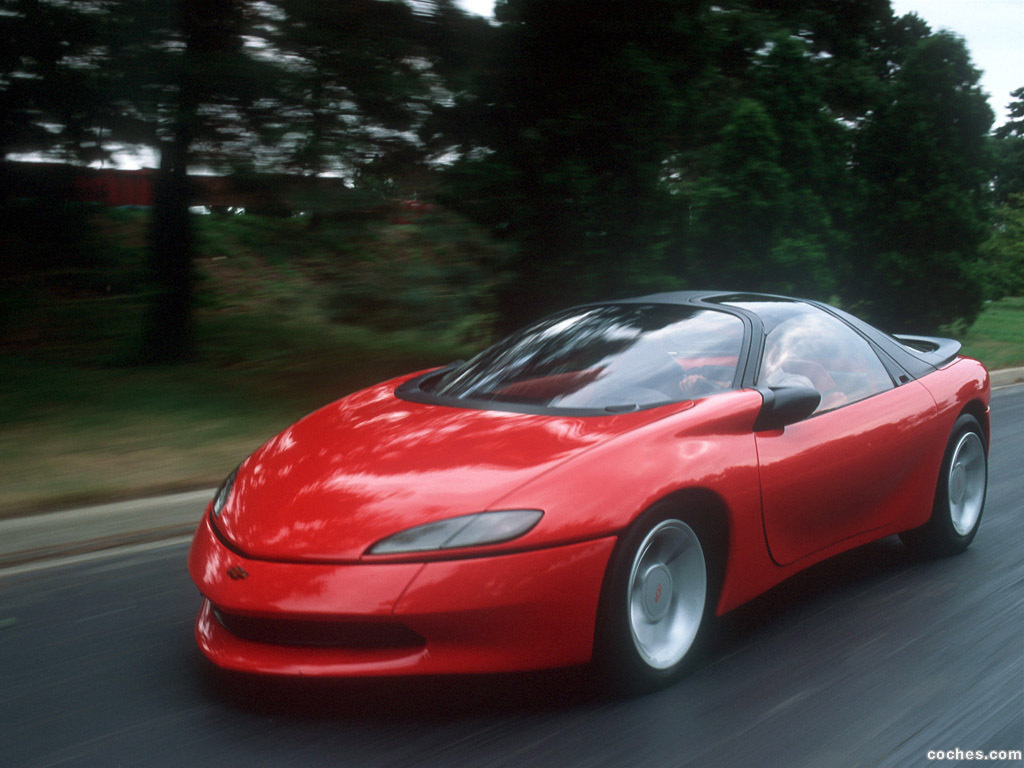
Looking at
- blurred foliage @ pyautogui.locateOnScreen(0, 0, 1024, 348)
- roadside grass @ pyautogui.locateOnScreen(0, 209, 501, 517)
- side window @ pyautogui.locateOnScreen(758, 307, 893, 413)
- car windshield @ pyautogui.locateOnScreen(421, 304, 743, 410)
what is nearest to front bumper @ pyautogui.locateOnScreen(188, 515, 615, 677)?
car windshield @ pyautogui.locateOnScreen(421, 304, 743, 410)

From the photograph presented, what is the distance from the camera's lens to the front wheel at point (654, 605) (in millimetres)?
3217

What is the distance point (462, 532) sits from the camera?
10.1ft

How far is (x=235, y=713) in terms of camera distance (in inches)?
127

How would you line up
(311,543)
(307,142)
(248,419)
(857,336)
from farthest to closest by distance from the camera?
(307,142), (248,419), (857,336), (311,543)

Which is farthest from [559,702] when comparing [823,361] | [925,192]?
[925,192]

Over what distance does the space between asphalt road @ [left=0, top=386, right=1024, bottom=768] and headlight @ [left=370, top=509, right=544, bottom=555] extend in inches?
21.0

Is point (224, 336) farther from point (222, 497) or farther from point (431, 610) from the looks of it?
point (431, 610)

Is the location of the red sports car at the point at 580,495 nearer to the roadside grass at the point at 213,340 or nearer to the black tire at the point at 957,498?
the black tire at the point at 957,498

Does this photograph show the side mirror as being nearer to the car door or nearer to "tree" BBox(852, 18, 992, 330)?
the car door

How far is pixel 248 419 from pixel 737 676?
576 centimetres

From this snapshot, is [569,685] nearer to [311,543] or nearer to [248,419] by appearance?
[311,543]

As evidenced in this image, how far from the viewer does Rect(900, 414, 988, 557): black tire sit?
4910mm

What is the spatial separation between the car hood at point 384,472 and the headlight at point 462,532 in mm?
32

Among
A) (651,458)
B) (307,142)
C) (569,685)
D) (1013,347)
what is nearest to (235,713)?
(569,685)
